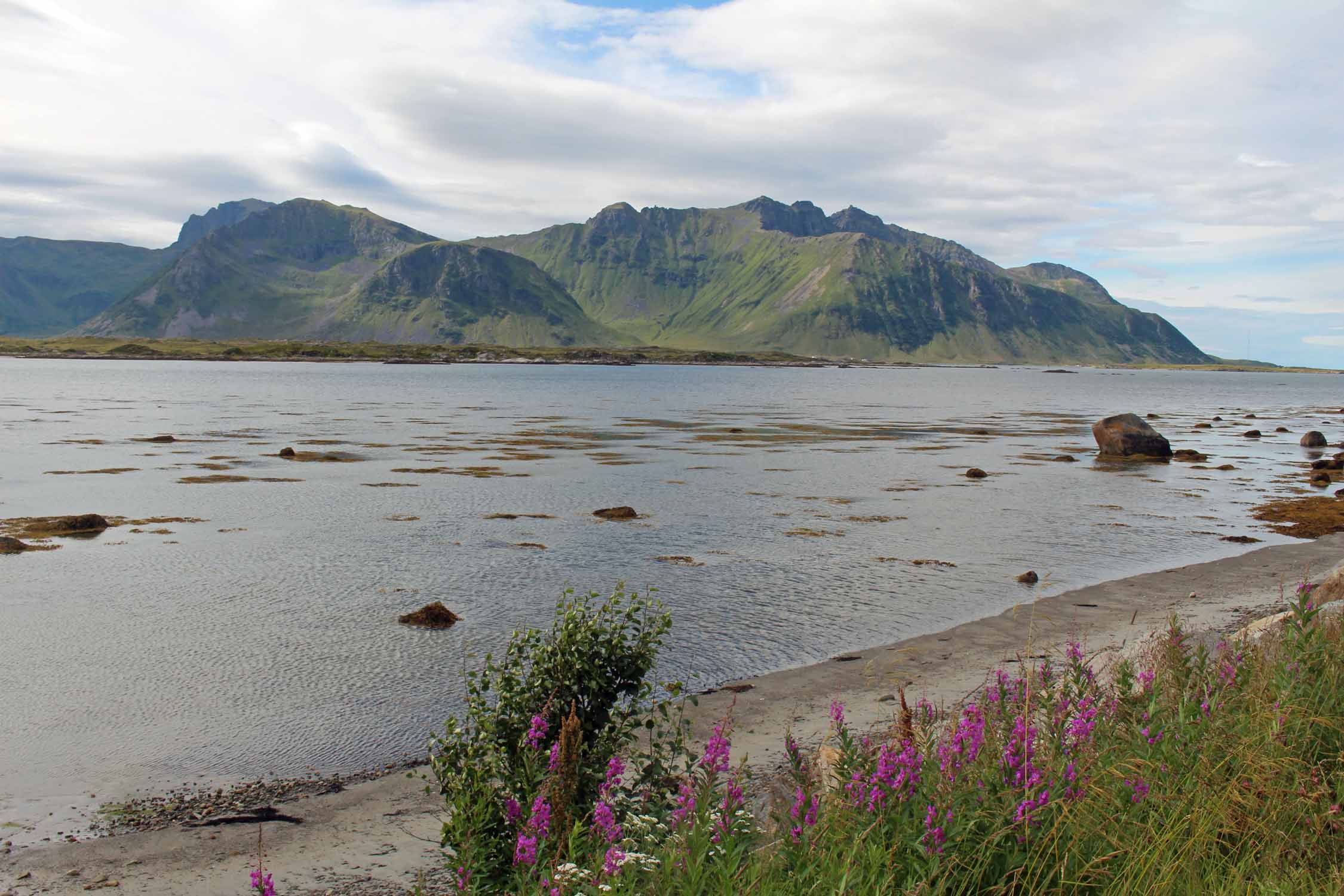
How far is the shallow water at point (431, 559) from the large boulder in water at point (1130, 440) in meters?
1.78

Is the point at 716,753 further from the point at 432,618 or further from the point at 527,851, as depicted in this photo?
the point at 432,618

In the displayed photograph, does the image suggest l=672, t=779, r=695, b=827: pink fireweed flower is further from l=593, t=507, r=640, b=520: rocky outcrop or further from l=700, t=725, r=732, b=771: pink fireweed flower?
l=593, t=507, r=640, b=520: rocky outcrop

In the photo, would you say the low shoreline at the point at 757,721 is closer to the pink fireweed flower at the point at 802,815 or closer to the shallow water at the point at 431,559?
the shallow water at the point at 431,559

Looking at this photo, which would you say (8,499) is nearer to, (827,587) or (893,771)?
(827,587)

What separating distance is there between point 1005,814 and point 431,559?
2400 cm

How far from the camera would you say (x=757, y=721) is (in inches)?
596

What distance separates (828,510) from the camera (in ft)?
127

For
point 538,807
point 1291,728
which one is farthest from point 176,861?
point 1291,728

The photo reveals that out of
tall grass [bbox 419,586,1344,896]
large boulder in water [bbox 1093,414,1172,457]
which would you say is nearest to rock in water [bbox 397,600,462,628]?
tall grass [bbox 419,586,1344,896]

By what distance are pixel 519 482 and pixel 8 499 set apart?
22486 millimetres

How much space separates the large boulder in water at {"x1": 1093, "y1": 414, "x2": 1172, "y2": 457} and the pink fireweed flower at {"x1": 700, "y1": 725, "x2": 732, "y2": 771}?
63.8m

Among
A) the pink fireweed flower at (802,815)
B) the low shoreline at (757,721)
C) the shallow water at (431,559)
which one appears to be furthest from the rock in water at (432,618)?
the pink fireweed flower at (802,815)

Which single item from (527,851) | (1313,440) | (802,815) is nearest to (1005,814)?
(802,815)

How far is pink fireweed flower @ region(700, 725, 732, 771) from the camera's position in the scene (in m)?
6.82
